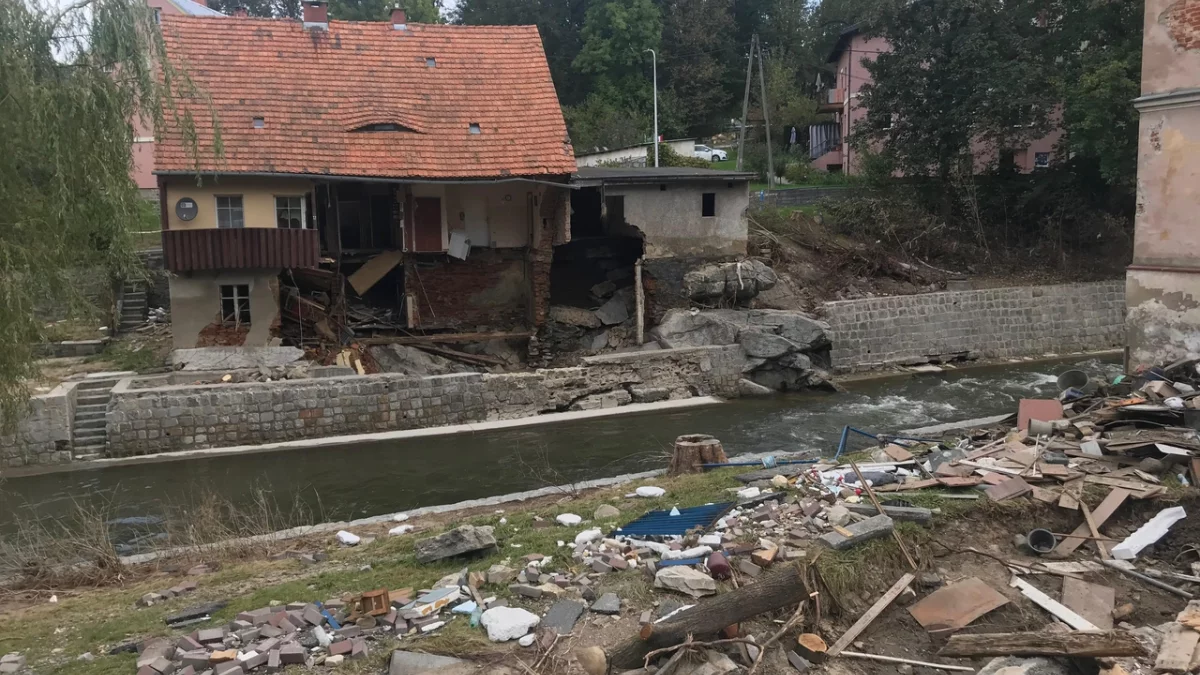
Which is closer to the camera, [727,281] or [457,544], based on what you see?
[457,544]

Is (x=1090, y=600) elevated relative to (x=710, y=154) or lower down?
lower down

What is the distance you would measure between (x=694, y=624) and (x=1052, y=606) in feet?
8.48

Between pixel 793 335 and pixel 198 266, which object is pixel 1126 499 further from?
pixel 198 266

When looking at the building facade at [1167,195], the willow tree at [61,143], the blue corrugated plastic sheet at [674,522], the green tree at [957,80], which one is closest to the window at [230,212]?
the willow tree at [61,143]

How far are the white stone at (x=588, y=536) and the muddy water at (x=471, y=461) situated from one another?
5.35 metres

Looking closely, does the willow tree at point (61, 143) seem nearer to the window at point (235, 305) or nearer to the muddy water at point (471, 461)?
the muddy water at point (471, 461)

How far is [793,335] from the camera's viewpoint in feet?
66.3

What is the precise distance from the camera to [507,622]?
557 centimetres

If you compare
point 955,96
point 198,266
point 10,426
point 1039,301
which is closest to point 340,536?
point 10,426

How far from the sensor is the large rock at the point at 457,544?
23.5 feet

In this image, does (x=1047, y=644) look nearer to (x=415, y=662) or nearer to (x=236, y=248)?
(x=415, y=662)

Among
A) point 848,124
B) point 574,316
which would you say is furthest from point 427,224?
point 848,124

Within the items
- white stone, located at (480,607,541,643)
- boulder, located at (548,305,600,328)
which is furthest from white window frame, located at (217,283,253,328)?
white stone, located at (480,607,541,643)

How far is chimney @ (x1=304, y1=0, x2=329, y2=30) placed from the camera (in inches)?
842
